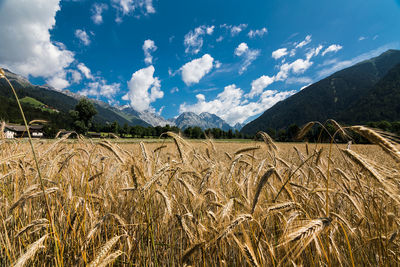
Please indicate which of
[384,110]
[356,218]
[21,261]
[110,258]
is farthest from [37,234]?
[384,110]

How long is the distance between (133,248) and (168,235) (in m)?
0.48

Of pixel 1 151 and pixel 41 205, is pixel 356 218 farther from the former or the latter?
pixel 1 151

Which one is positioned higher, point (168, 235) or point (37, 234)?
point (37, 234)

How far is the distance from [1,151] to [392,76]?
229420mm

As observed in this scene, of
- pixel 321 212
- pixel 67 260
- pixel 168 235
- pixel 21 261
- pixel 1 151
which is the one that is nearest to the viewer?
pixel 21 261

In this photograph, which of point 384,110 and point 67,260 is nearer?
point 67,260

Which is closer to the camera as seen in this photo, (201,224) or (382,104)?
(201,224)

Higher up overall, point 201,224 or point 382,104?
point 382,104

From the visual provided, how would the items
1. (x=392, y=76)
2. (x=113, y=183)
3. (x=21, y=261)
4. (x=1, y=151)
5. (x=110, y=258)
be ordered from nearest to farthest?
(x=21, y=261) < (x=110, y=258) < (x=113, y=183) < (x=1, y=151) < (x=392, y=76)

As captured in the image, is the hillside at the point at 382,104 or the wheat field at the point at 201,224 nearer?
the wheat field at the point at 201,224

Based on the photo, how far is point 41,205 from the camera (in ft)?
8.84

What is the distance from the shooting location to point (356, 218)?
2441mm

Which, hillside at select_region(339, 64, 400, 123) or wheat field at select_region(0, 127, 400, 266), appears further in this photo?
hillside at select_region(339, 64, 400, 123)

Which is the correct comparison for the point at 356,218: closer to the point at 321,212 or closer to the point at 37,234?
the point at 321,212
